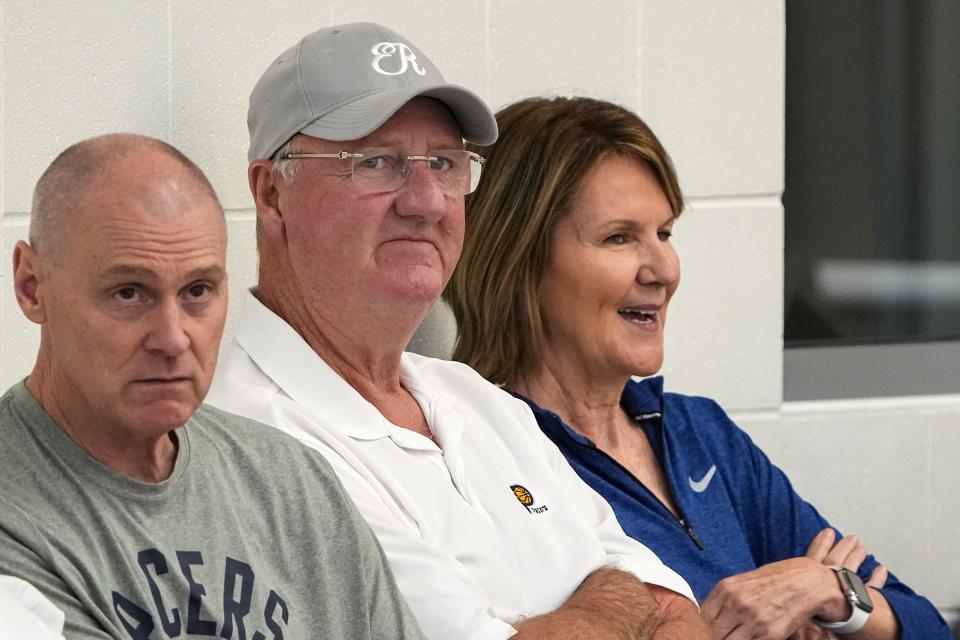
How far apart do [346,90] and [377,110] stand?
0.23 ft

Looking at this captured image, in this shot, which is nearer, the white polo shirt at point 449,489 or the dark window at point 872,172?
the white polo shirt at point 449,489

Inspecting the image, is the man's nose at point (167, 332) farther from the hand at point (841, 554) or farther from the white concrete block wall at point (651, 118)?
the hand at point (841, 554)

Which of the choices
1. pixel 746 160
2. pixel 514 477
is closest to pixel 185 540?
pixel 514 477

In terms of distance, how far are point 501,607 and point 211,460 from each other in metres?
0.54

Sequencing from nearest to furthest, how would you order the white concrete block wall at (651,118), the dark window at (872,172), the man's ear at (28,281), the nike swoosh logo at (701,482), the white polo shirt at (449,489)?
the man's ear at (28,281), the white polo shirt at (449,489), the white concrete block wall at (651,118), the nike swoosh logo at (701,482), the dark window at (872,172)

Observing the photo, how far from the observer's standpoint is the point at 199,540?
1.68 metres

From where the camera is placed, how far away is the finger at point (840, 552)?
2785 mm

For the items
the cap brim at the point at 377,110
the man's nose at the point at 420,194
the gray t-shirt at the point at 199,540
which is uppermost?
the cap brim at the point at 377,110

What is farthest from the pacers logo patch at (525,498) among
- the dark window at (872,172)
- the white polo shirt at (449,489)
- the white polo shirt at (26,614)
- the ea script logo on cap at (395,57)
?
the dark window at (872,172)

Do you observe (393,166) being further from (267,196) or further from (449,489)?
(449,489)

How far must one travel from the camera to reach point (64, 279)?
5.34 feet

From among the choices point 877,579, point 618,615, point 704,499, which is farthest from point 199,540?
point 877,579

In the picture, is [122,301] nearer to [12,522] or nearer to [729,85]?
[12,522]

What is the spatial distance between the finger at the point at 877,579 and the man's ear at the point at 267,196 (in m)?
1.28
